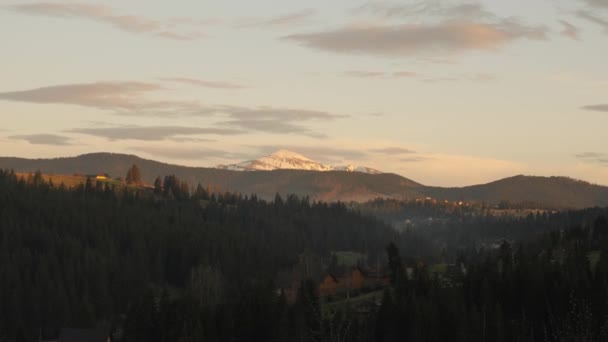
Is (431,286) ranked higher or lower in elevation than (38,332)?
higher

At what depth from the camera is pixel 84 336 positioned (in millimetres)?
152375

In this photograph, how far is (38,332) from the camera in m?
184

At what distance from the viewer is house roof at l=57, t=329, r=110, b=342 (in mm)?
150625

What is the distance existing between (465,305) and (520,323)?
9085 millimetres

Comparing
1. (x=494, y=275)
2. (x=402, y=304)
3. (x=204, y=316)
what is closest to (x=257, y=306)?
(x=204, y=316)

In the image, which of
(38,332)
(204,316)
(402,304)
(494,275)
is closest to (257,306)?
(204,316)

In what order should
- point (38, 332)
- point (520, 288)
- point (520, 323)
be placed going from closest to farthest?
point (520, 323)
point (520, 288)
point (38, 332)

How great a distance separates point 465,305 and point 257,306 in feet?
83.3

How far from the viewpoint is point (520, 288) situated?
5930 inches

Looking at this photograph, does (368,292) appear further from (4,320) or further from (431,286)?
(4,320)

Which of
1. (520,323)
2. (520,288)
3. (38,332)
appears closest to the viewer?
(520,323)

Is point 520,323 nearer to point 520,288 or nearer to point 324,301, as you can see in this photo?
point 520,288

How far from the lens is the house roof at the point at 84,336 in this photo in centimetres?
15062

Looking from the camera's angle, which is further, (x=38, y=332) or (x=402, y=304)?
(x=38, y=332)
